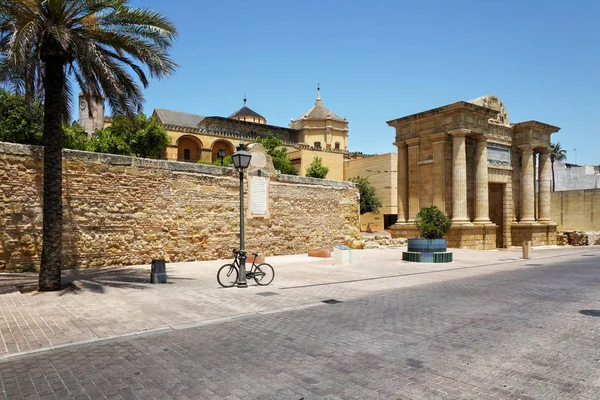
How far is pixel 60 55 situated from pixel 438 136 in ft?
67.6

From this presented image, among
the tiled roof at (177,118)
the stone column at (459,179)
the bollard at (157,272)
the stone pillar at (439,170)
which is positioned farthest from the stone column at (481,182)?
the tiled roof at (177,118)

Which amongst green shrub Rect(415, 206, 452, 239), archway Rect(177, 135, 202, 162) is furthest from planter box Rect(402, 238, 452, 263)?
archway Rect(177, 135, 202, 162)

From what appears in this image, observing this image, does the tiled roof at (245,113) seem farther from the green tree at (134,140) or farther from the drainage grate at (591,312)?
the drainage grate at (591,312)

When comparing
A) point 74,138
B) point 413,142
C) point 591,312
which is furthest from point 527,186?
point 74,138

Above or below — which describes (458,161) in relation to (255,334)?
above

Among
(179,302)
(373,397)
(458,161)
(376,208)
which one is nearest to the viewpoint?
(373,397)

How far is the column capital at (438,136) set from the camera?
24391mm

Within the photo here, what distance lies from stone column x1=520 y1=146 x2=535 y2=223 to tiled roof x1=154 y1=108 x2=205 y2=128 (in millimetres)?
46540

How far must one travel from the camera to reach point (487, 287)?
10.7m

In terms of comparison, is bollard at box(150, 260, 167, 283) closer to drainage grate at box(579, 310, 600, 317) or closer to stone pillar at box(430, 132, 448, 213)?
drainage grate at box(579, 310, 600, 317)

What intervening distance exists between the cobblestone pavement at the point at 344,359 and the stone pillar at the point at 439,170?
56.0 ft

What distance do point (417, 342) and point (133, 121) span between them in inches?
387

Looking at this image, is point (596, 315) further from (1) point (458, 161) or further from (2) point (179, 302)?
(1) point (458, 161)

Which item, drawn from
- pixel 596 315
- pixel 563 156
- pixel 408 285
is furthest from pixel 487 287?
pixel 563 156
